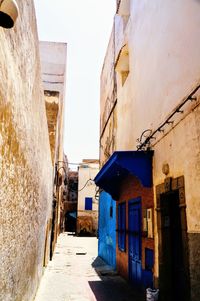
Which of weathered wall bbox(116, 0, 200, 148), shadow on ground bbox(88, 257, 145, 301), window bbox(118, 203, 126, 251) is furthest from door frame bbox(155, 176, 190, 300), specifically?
window bbox(118, 203, 126, 251)

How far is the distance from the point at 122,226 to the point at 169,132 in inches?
195

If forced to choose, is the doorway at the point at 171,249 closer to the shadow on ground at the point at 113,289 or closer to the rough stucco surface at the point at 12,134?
the shadow on ground at the point at 113,289

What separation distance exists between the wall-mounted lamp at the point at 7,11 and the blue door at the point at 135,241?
21.0 ft

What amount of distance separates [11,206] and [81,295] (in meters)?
4.88

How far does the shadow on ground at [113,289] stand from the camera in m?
6.69

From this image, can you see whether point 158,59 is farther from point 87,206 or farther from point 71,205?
point 71,205

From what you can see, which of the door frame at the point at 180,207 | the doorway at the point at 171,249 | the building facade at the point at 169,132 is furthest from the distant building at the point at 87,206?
the doorway at the point at 171,249

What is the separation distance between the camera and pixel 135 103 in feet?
27.7

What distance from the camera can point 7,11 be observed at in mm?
1839

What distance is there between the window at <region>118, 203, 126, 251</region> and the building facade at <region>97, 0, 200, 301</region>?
2.64 feet

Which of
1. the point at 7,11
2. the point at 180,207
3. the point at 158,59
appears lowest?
the point at 180,207

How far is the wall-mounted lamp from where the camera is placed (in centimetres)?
183

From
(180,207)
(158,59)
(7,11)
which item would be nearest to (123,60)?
(158,59)

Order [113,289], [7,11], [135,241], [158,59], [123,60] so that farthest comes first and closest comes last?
[123,60]
[135,241]
[113,289]
[158,59]
[7,11]
